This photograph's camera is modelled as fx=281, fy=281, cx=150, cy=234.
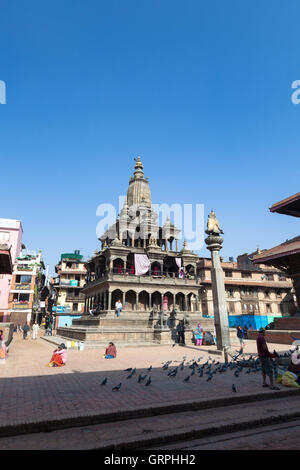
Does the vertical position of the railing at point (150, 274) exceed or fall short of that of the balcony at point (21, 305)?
it exceeds it

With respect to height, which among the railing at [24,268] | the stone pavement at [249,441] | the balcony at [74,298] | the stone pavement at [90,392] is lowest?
the stone pavement at [249,441]

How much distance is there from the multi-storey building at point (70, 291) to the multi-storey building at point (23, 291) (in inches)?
178

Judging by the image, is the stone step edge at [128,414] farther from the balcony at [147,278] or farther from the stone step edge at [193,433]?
the balcony at [147,278]

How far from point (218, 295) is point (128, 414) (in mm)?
11003

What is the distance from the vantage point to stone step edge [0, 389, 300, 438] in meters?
4.82

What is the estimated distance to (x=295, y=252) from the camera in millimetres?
22719

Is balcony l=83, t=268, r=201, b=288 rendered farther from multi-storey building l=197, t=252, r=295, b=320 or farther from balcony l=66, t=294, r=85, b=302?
balcony l=66, t=294, r=85, b=302

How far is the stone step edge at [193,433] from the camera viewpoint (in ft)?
14.2

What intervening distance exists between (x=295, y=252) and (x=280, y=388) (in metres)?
17.5

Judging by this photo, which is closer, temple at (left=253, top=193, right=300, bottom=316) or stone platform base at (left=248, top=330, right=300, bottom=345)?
stone platform base at (left=248, top=330, right=300, bottom=345)

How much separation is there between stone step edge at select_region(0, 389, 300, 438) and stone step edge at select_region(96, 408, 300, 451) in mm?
991

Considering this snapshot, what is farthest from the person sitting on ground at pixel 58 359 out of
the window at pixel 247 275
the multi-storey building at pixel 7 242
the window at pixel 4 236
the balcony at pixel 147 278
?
the window at pixel 247 275

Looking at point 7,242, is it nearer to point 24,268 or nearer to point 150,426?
point 24,268

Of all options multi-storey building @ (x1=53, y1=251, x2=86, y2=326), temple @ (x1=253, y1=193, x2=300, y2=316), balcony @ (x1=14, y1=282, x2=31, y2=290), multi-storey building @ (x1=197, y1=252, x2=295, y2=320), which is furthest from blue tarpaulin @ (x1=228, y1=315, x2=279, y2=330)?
balcony @ (x1=14, y1=282, x2=31, y2=290)
